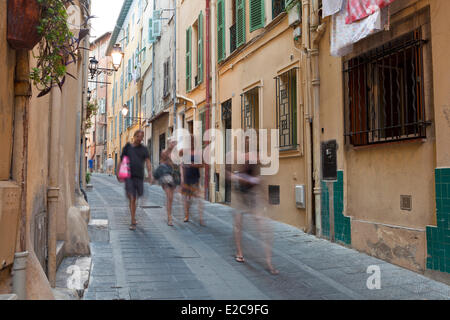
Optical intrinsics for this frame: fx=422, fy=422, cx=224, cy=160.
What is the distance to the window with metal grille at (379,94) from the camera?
6.02 m

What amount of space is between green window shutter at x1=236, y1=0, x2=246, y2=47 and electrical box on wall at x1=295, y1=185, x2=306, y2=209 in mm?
4894

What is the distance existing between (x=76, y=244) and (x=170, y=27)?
15.3 metres

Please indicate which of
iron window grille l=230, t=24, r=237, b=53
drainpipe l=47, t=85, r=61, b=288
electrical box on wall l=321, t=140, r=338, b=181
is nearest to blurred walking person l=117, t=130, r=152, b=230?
drainpipe l=47, t=85, r=61, b=288

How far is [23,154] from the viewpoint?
3.41m

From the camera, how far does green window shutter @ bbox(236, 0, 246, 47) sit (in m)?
11.5

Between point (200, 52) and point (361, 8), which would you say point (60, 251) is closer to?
point (361, 8)

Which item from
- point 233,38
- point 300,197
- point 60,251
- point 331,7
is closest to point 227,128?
point 233,38

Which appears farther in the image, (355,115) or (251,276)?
(355,115)

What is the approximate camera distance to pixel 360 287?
15.5 feet

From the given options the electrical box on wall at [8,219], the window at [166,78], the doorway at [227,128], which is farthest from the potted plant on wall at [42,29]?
the window at [166,78]

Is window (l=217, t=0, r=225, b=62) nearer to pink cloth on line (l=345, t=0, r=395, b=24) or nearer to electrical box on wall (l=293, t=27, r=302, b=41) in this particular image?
electrical box on wall (l=293, t=27, r=302, b=41)

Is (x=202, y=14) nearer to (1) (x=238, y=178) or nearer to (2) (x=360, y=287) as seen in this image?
(1) (x=238, y=178)

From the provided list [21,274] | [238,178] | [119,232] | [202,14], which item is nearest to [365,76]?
[238,178]
